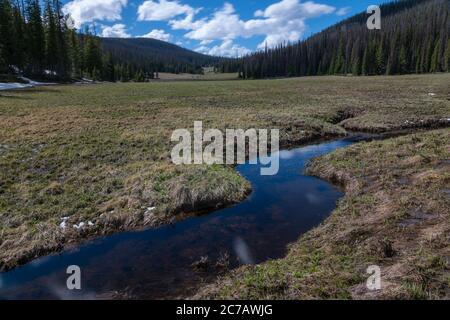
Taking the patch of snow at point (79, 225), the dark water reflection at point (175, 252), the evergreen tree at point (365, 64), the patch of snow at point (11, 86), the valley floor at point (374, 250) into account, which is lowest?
the dark water reflection at point (175, 252)

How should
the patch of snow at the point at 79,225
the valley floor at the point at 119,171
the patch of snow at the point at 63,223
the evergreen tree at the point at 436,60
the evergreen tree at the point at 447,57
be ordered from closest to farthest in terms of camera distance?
1. the valley floor at the point at 119,171
2. the patch of snow at the point at 63,223
3. the patch of snow at the point at 79,225
4. the evergreen tree at the point at 447,57
5. the evergreen tree at the point at 436,60

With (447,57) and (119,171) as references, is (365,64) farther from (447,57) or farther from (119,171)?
(119,171)

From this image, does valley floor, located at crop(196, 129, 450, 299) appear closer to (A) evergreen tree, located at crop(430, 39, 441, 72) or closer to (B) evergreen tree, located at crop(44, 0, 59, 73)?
(B) evergreen tree, located at crop(44, 0, 59, 73)

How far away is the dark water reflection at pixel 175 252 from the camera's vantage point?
8250 millimetres

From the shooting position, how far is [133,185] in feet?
45.2

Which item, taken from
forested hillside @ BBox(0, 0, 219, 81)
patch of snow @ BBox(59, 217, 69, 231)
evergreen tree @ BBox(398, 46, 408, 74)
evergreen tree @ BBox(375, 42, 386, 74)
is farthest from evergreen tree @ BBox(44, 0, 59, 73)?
evergreen tree @ BBox(398, 46, 408, 74)

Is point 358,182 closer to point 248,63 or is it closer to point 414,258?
point 414,258

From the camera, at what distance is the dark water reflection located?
825cm

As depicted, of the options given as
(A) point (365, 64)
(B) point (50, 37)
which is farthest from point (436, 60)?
(B) point (50, 37)

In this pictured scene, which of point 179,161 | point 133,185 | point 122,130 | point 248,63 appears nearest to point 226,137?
point 179,161

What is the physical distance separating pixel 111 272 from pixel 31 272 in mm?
2205

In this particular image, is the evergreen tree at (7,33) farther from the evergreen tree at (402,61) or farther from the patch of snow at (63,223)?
the evergreen tree at (402,61)

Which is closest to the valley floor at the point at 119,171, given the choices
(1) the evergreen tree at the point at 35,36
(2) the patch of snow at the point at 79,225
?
(2) the patch of snow at the point at 79,225

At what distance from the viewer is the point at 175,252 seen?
32.2 feet
